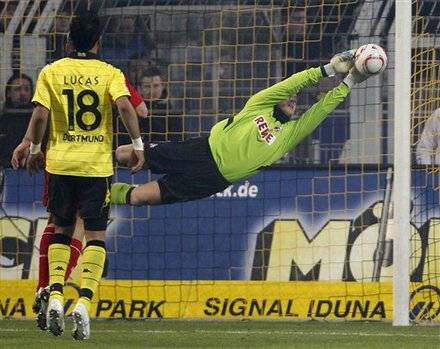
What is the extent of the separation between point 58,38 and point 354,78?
252 centimetres

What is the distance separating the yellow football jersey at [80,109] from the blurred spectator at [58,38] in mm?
3237

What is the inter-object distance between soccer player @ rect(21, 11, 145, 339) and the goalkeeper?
101 inches

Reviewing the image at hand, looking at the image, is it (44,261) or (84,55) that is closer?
(84,55)

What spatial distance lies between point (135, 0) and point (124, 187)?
1.66 meters

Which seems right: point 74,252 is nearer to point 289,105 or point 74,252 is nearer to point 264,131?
point 264,131

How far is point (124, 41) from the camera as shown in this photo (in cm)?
1188

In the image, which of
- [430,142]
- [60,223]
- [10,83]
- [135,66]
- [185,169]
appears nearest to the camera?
[60,223]

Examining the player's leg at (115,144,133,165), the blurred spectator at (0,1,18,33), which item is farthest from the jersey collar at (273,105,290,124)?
the blurred spectator at (0,1,18,33)

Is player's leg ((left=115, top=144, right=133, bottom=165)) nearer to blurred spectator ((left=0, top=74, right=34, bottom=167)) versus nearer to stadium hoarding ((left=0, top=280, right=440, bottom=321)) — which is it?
blurred spectator ((left=0, top=74, right=34, bottom=167))

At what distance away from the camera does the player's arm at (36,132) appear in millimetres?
8414

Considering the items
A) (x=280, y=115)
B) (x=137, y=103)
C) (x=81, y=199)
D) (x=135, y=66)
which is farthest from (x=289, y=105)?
(x=81, y=199)

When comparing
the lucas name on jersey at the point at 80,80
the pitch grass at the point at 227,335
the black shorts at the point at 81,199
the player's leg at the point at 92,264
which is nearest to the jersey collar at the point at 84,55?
the lucas name on jersey at the point at 80,80

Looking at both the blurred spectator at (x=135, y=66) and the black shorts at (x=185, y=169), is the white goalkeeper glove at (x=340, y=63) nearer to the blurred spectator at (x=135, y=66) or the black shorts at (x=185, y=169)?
the black shorts at (x=185, y=169)

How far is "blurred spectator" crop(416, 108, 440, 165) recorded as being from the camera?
434 inches
